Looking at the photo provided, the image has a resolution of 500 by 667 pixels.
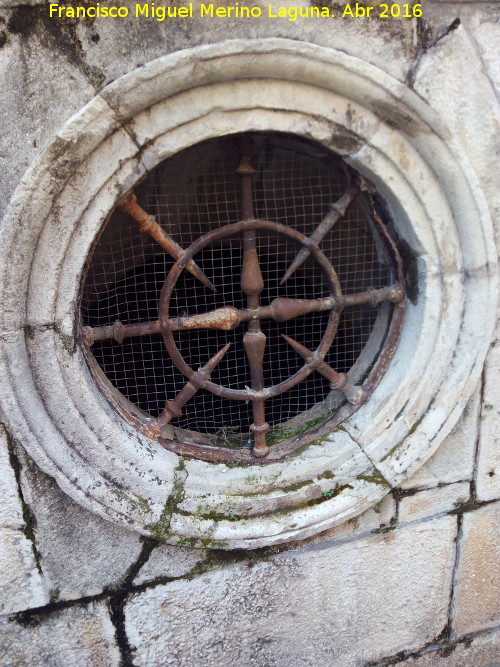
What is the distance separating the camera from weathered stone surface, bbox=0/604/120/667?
1.68m

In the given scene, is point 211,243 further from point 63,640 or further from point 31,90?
point 63,640

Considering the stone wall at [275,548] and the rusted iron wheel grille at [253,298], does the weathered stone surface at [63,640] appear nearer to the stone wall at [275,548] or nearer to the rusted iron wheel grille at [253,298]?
the stone wall at [275,548]

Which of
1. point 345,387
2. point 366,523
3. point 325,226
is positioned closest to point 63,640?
point 366,523

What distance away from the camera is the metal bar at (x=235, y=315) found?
1645mm

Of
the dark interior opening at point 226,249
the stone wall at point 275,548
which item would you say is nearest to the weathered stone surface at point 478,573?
the stone wall at point 275,548

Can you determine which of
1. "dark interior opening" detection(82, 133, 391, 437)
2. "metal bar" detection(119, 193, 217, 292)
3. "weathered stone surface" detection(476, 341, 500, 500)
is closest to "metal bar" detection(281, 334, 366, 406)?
"dark interior opening" detection(82, 133, 391, 437)

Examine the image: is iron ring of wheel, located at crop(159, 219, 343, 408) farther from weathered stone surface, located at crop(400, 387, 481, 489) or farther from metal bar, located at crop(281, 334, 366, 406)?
weathered stone surface, located at crop(400, 387, 481, 489)

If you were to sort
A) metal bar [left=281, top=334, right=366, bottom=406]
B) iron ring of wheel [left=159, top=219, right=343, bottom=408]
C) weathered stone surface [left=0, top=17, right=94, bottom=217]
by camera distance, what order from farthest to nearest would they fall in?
metal bar [left=281, top=334, right=366, bottom=406]
iron ring of wheel [left=159, top=219, right=343, bottom=408]
weathered stone surface [left=0, top=17, right=94, bottom=217]

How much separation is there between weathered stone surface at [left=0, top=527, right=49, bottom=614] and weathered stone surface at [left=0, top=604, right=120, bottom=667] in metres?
0.07

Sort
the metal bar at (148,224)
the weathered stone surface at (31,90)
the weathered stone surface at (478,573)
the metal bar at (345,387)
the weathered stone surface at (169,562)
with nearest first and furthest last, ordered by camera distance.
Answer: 1. the weathered stone surface at (31,90)
2. the metal bar at (148,224)
3. the weathered stone surface at (169,562)
4. the metal bar at (345,387)
5. the weathered stone surface at (478,573)

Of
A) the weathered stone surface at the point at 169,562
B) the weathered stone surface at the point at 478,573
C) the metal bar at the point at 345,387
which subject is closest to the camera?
the weathered stone surface at the point at 169,562

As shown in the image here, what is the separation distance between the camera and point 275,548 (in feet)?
6.20

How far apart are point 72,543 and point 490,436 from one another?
5.34 feet

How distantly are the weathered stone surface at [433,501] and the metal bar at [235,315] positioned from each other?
80cm
